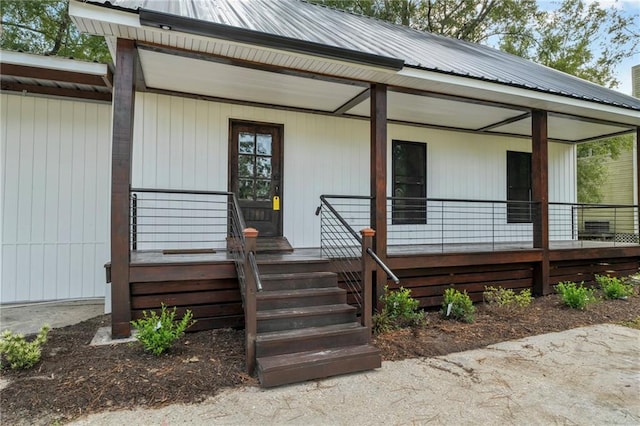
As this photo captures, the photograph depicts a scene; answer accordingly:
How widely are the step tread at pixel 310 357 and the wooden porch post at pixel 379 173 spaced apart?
1.49m

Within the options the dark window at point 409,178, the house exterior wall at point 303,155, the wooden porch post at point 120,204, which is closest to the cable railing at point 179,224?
the house exterior wall at point 303,155

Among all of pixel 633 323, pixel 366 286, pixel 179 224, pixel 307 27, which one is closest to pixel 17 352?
pixel 179 224

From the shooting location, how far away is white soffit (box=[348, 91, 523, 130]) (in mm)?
5512

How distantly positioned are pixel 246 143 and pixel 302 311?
323cm

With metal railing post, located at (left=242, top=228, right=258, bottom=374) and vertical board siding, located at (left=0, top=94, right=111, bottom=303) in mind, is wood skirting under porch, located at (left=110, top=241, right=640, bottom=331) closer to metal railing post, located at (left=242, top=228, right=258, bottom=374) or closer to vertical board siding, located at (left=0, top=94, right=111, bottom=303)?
metal railing post, located at (left=242, top=228, right=258, bottom=374)

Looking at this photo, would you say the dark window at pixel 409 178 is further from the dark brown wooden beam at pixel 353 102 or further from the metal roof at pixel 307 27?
the metal roof at pixel 307 27

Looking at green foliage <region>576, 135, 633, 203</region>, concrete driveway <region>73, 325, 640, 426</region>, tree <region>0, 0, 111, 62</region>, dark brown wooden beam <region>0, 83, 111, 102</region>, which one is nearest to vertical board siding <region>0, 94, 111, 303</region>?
dark brown wooden beam <region>0, 83, 111, 102</region>

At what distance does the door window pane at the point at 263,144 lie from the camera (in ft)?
18.9

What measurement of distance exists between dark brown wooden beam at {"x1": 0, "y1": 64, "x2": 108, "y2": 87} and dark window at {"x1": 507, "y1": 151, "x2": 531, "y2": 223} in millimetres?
7656

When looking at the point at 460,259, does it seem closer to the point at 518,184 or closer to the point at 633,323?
the point at 633,323

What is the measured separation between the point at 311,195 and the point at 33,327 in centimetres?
401

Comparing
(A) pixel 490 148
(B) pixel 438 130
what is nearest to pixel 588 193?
(A) pixel 490 148

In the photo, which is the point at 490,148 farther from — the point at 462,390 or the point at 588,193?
the point at 588,193

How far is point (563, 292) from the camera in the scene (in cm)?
521
